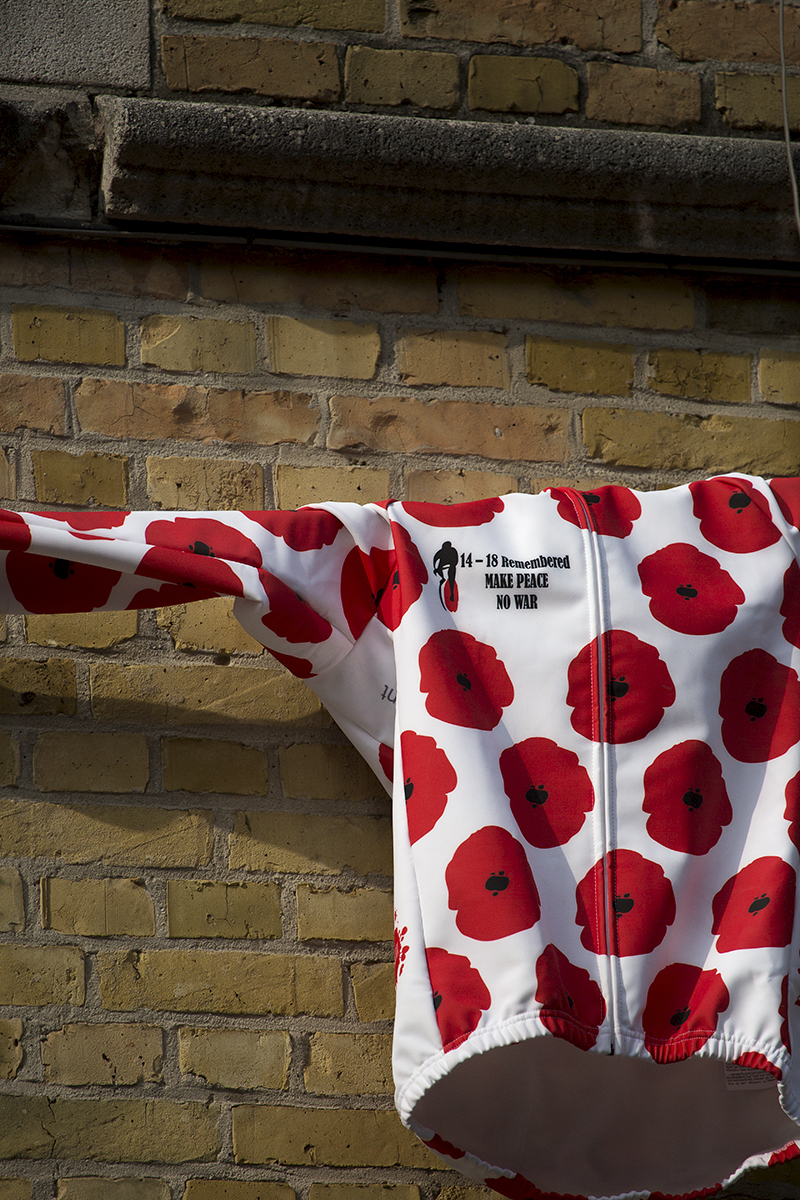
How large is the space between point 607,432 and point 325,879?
767 millimetres

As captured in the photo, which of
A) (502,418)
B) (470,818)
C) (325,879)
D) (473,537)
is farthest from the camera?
(502,418)

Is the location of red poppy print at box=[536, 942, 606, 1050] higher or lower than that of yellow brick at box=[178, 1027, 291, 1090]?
higher

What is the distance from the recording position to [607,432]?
4.76 ft

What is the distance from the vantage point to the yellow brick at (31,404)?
1.38 m

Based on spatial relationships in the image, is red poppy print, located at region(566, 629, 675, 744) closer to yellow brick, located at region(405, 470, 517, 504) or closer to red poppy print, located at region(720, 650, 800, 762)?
red poppy print, located at region(720, 650, 800, 762)

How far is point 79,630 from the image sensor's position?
1.34 meters

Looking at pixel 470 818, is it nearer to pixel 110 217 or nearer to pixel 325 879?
pixel 325 879

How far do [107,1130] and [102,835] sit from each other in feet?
1.21

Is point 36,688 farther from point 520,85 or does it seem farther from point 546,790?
point 520,85

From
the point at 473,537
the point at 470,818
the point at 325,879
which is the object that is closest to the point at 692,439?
the point at 473,537

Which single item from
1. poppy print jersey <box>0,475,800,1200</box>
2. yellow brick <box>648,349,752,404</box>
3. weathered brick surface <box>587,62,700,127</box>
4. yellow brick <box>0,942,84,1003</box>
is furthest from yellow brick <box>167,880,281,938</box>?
weathered brick surface <box>587,62,700,127</box>

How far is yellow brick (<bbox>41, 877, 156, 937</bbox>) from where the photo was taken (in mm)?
1276

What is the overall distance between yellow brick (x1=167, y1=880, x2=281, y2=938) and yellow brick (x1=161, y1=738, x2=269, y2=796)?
0.12m

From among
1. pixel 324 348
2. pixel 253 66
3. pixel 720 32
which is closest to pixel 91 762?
pixel 324 348
